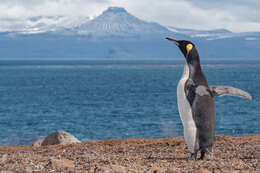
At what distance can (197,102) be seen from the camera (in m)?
8.86

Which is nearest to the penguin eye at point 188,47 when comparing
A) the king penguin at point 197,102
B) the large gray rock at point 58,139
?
the king penguin at point 197,102

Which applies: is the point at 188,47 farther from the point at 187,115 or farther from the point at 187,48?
the point at 187,115

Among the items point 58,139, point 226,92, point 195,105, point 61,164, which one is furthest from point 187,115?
point 58,139

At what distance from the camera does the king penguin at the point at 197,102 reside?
29.1 feet

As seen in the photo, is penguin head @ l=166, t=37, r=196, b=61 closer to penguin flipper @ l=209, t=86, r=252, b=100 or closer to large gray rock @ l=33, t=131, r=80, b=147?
penguin flipper @ l=209, t=86, r=252, b=100

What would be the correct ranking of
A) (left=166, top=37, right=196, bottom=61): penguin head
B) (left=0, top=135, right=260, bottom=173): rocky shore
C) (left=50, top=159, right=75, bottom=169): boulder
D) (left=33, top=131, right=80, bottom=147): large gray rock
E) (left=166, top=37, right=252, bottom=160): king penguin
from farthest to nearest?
(left=33, top=131, right=80, bottom=147): large gray rock → (left=166, top=37, right=196, bottom=61): penguin head → (left=166, top=37, right=252, bottom=160): king penguin → (left=50, top=159, right=75, bottom=169): boulder → (left=0, top=135, right=260, bottom=173): rocky shore

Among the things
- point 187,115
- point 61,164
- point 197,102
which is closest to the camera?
point 61,164

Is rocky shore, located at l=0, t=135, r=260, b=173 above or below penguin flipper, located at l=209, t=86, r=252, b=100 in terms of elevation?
below

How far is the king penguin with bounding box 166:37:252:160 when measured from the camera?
887 centimetres

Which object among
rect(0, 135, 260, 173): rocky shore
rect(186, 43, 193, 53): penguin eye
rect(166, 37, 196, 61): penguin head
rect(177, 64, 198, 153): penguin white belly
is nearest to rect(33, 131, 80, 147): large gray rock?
rect(0, 135, 260, 173): rocky shore

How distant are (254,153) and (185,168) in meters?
2.59

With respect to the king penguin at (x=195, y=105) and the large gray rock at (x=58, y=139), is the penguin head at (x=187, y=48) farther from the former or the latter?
the large gray rock at (x=58, y=139)

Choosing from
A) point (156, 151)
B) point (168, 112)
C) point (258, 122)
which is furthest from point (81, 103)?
point (156, 151)

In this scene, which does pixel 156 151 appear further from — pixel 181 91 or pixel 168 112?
pixel 168 112
